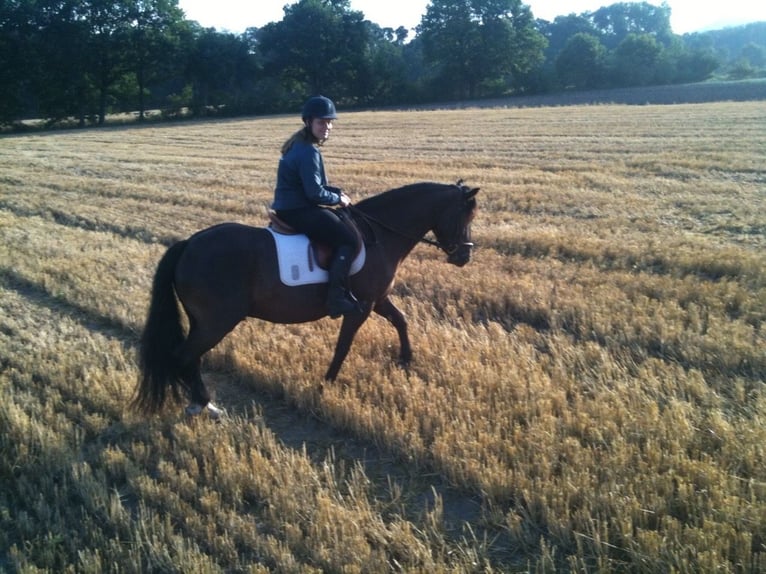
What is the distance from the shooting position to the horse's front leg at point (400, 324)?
6426 mm

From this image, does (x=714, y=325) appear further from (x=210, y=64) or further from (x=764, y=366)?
(x=210, y=64)

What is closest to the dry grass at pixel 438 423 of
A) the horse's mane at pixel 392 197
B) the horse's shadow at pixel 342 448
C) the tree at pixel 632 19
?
the horse's shadow at pixel 342 448

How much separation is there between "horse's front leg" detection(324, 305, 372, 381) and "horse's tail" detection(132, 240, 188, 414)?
1.52m

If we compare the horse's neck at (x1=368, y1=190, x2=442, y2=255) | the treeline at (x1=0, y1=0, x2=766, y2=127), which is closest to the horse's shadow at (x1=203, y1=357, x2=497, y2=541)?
the horse's neck at (x1=368, y1=190, x2=442, y2=255)

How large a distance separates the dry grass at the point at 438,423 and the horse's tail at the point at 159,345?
264 millimetres

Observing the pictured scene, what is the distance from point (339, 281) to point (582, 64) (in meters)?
80.7

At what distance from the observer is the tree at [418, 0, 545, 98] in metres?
73.5

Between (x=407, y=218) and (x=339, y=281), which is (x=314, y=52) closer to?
(x=407, y=218)

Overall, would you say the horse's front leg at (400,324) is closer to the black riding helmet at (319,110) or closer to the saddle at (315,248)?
the saddle at (315,248)

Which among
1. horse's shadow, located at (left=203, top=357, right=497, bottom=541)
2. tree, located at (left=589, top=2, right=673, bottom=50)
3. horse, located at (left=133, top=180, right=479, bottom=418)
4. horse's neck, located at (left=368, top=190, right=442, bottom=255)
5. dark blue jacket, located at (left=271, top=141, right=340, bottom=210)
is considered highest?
tree, located at (left=589, top=2, right=673, bottom=50)

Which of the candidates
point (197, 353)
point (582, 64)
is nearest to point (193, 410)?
point (197, 353)

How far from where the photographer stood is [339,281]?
18.0 ft

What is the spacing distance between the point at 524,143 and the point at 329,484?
24590 mm

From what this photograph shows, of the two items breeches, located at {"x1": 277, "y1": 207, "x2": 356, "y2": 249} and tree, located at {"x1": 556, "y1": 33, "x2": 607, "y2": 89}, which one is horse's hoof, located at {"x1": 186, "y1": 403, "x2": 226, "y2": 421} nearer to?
breeches, located at {"x1": 277, "y1": 207, "x2": 356, "y2": 249}
